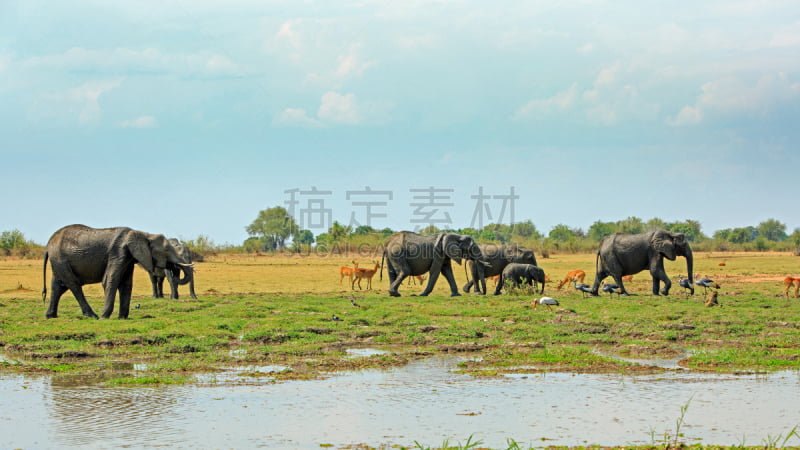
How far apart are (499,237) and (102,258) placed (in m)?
60.5

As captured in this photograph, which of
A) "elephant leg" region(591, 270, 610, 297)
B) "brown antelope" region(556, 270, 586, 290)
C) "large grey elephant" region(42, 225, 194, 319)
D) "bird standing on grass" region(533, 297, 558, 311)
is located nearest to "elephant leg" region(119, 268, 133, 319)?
"large grey elephant" region(42, 225, 194, 319)

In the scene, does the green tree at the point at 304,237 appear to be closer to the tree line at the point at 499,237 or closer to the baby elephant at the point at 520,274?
the tree line at the point at 499,237

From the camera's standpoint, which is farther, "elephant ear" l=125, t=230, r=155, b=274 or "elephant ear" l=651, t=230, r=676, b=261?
"elephant ear" l=651, t=230, r=676, b=261

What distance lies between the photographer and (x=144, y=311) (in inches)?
755

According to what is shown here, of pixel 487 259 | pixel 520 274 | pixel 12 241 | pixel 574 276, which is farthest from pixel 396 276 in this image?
pixel 12 241

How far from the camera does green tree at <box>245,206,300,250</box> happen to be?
104 m

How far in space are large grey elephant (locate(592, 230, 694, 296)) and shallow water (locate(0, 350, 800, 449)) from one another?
12.8 meters

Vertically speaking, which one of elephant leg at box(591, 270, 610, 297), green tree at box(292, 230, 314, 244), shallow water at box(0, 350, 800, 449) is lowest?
shallow water at box(0, 350, 800, 449)

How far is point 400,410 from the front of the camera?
9.53 m

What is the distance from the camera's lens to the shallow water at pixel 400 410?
8.28 metres

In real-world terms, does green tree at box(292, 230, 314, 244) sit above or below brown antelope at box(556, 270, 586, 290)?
above

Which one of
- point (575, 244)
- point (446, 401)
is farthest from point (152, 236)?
point (575, 244)

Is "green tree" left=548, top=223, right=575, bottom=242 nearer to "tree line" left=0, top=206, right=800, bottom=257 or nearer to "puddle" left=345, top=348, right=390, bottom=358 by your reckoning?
"tree line" left=0, top=206, right=800, bottom=257

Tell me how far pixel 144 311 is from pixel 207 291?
30.9ft
